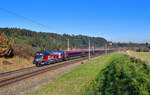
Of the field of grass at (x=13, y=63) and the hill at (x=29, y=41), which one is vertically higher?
the hill at (x=29, y=41)

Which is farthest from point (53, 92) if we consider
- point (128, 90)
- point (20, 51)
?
point (20, 51)

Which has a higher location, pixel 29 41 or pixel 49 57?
pixel 29 41

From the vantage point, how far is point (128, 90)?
16.7m

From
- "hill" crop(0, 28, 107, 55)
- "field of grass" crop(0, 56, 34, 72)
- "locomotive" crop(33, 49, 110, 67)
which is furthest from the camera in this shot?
"hill" crop(0, 28, 107, 55)

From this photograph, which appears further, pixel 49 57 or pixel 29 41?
pixel 29 41

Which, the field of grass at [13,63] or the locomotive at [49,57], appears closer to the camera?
the field of grass at [13,63]

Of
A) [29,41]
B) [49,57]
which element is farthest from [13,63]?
[29,41]

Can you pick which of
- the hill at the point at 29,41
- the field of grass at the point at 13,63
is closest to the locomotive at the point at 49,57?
the field of grass at the point at 13,63

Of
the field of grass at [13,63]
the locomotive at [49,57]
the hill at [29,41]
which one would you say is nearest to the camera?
the field of grass at [13,63]

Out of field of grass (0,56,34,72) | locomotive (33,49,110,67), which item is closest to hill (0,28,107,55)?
field of grass (0,56,34,72)

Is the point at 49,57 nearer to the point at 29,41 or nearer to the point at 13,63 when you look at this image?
the point at 13,63

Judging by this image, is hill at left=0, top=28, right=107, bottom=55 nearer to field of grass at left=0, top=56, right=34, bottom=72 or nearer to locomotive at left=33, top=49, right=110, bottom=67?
field of grass at left=0, top=56, right=34, bottom=72

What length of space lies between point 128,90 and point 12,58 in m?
46.8

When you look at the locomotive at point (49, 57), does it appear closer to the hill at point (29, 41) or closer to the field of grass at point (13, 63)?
the field of grass at point (13, 63)
